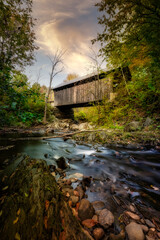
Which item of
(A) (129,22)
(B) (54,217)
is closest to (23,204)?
(B) (54,217)

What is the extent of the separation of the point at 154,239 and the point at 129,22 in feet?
20.9

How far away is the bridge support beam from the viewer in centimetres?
1767

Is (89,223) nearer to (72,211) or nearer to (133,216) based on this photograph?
(72,211)

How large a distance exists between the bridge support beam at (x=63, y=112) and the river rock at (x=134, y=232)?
16907 mm

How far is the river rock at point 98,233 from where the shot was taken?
0.83 m

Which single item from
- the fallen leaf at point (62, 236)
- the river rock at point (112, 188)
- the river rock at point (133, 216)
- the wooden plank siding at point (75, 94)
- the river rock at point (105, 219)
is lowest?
the river rock at point (112, 188)

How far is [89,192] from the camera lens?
144 centimetres

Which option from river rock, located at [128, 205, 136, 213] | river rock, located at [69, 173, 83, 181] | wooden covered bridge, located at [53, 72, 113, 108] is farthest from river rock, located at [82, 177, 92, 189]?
wooden covered bridge, located at [53, 72, 113, 108]

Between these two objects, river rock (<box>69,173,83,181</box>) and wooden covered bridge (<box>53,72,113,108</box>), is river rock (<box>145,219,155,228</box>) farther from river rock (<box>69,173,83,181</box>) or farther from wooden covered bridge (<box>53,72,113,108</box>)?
wooden covered bridge (<box>53,72,113,108</box>)

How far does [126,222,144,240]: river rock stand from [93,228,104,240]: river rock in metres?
0.24

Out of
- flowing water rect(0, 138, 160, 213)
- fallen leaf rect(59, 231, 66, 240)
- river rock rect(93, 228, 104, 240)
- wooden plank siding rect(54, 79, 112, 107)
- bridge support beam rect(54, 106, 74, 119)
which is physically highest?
wooden plank siding rect(54, 79, 112, 107)

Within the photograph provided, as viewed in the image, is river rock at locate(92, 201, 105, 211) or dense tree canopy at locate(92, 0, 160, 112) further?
dense tree canopy at locate(92, 0, 160, 112)

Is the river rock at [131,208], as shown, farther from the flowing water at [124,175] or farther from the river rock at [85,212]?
the river rock at [85,212]

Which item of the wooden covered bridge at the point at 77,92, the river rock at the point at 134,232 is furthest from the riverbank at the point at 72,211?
the wooden covered bridge at the point at 77,92
